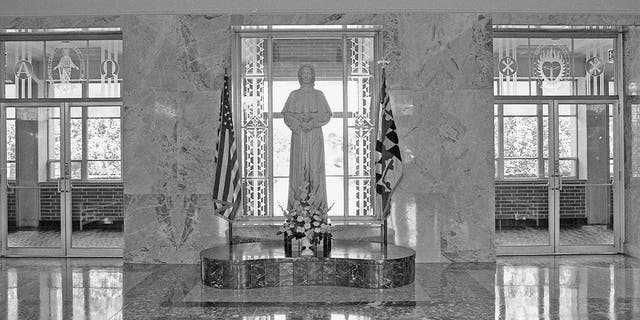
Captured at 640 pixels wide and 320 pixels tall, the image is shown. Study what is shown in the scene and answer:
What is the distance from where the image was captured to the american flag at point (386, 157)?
26.3 feet

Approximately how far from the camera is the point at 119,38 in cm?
969

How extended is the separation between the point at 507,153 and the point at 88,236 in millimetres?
6239

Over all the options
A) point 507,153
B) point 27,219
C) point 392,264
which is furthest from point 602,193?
point 27,219

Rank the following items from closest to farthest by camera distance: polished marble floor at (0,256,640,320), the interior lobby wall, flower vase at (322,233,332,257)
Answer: polished marble floor at (0,256,640,320), flower vase at (322,233,332,257), the interior lobby wall

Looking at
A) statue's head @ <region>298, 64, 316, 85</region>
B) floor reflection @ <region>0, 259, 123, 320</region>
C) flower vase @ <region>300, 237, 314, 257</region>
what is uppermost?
statue's head @ <region>298, 64, 316, 85</region>

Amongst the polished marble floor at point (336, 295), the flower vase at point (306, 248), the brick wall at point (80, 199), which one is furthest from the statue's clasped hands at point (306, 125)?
the brick wall at point (80, 199)

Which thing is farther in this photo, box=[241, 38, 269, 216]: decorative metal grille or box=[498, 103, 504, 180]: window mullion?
box=[498, 103, 504, 180]: window mullion

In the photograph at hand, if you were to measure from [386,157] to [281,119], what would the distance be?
215 cm

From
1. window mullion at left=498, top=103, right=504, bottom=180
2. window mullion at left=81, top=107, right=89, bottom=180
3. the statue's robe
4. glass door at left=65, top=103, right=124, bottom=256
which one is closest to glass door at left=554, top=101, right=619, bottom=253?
window mullion at left=498, top=103, right=504, bottom=180

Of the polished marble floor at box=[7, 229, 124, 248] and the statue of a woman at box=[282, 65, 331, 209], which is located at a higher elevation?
the statue of a woman at box=[282, 65, 331, 209]

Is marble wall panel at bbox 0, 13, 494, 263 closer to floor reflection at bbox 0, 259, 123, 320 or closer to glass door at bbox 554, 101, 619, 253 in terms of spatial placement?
floor reflection at bbox 0, 259, 123, 320

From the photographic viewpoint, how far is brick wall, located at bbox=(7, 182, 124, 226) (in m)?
9.83

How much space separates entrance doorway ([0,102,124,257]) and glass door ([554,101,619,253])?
6503 millimetres

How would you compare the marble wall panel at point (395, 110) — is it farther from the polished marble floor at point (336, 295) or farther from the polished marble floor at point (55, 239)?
the polished marble floor at point (55, 239)
